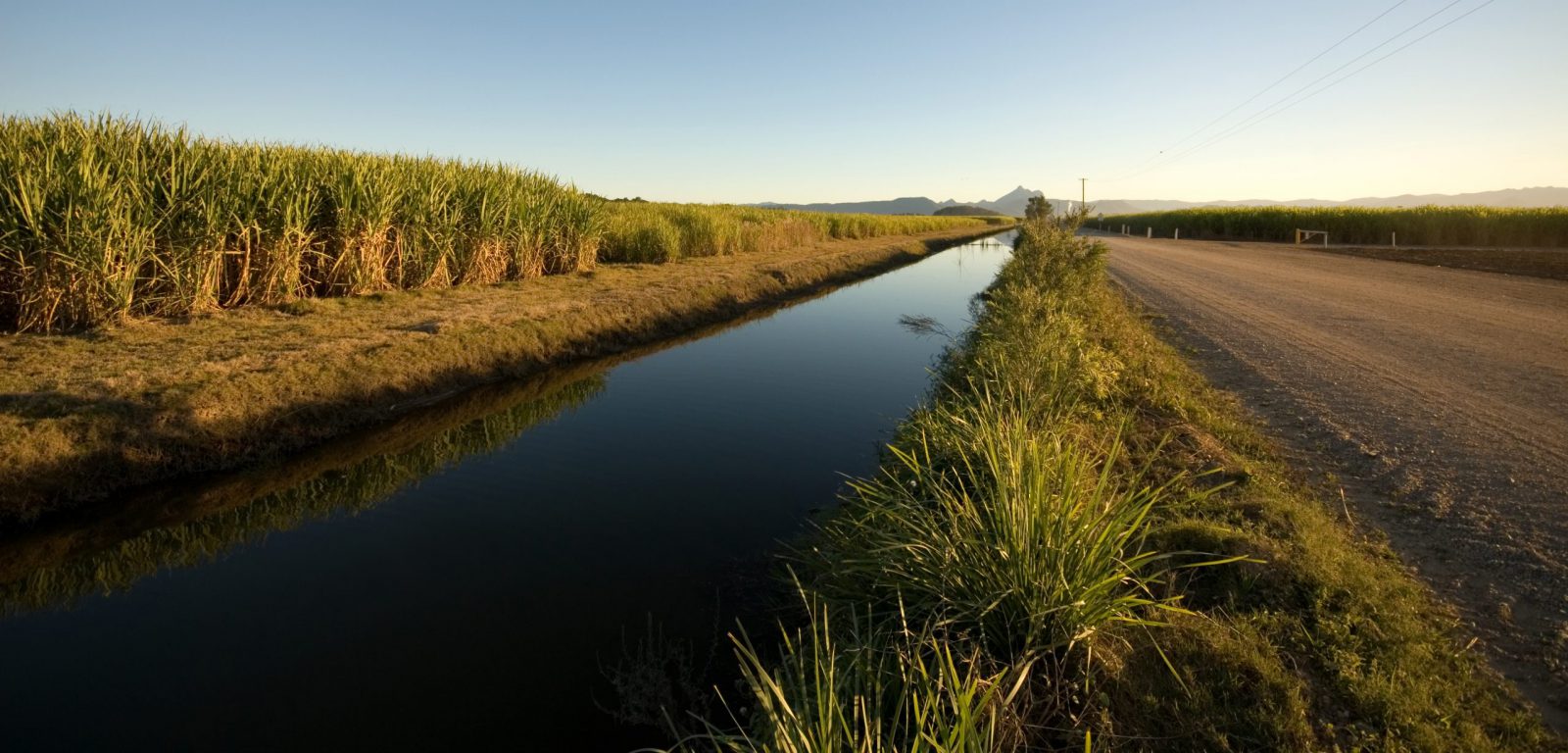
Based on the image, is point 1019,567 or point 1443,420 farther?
point 1443,420

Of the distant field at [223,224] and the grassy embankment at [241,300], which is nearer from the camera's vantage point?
the grassy embankment at [241,300]

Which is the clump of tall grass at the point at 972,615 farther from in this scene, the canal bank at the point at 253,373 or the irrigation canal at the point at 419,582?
the canal bank at the point at 253,373

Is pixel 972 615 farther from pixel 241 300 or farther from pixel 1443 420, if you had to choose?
pixel 241 300

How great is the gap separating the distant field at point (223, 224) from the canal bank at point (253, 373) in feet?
1.77

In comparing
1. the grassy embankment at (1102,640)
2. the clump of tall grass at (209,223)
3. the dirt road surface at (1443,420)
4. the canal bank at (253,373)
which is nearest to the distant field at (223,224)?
the clump of tall grass at (209,223)

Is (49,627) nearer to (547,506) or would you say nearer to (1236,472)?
(547,506)

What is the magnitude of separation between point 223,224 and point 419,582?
7.43 m

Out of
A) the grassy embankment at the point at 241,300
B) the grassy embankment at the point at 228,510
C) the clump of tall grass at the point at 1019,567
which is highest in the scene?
the grassy embankment at the point at 241,300

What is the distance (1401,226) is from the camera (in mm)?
35969

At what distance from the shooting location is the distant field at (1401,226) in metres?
30.1

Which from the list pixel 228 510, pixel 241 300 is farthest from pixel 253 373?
pixel 241 300

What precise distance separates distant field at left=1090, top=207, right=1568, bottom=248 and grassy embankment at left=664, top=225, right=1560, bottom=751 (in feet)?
123

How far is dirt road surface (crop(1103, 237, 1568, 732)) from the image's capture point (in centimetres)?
389

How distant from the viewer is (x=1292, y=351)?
398 inches
